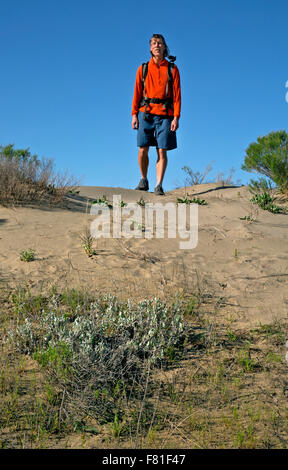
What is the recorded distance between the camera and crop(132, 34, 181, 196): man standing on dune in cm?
810

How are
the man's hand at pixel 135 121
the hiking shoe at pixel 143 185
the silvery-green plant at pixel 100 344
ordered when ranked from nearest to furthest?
the silvery-green plant at pixel 100 344 → the man's hand at pixel 135 121 → the hiking shoe at pixel 143 185

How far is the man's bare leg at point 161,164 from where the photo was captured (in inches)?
328

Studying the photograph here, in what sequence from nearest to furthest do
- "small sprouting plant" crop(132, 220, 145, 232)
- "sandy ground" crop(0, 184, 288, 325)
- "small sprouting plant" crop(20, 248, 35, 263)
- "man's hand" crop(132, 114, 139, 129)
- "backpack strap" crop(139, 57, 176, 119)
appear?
"sandy ground" crop(0, 184, 288, 325)
"small sprouting plant" crop(20, 248, 35, 263)
"small sprouting plant" crop(132, 220, 145, 232)
"backpack strap" crop(139, 57, 176, 119)
"man's hand" crop(132, 114, 139, 129)

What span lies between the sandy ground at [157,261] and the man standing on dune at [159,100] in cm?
193

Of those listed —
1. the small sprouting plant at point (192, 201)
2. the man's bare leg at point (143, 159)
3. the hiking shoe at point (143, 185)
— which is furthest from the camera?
the hiking shoe at point (143, 185)

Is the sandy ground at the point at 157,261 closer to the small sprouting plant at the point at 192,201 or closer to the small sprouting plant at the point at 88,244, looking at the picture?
the small sprouting plant at the point at 88,244

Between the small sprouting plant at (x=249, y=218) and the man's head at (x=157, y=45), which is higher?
the man's head at (x=157, y=45)

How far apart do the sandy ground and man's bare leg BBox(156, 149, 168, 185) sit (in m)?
1.67

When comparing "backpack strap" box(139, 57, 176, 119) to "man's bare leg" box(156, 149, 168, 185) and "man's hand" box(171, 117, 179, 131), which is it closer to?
"man's hand" box(171, 117, 179, 131)

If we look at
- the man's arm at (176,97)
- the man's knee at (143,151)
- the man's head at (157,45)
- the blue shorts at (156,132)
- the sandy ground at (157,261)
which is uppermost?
the man's head at (157,45)

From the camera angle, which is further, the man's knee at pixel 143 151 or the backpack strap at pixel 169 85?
the man's knee at pixel 143 151

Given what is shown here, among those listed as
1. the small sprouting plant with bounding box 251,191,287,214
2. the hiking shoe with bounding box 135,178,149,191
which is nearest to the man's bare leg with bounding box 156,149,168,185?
the hiking shoe with bounding box 135,178,149,191

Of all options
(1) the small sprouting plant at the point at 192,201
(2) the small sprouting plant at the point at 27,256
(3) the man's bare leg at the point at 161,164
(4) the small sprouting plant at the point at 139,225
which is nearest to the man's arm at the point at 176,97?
(3) the man's bare leg at the point at 161,164

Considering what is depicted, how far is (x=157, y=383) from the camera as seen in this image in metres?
3.09
